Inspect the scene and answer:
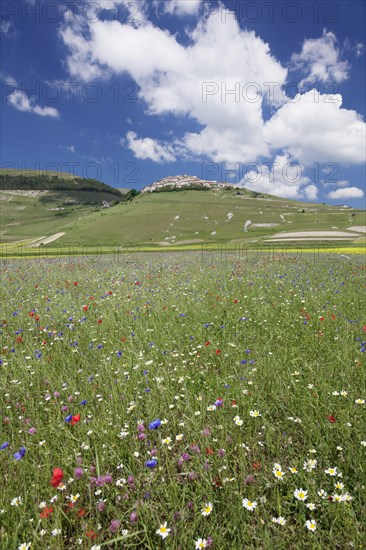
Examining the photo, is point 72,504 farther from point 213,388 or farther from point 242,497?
point 213,388

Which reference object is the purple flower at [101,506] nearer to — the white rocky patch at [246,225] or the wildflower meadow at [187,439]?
the wildflower meadow at [187,439]

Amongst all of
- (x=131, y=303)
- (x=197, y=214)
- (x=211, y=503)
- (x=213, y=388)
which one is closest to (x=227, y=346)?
(x=213, y=388)

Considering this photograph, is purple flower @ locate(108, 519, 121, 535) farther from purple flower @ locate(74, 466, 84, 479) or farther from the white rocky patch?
the white rocky patch

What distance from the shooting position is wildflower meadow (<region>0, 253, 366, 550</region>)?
7.03 ft

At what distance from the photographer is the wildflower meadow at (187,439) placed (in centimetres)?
214

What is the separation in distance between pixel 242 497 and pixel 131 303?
668cm

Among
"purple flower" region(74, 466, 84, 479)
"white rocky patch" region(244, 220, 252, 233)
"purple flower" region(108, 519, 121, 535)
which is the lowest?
"purple flower" region(108, 519, 121, 535)

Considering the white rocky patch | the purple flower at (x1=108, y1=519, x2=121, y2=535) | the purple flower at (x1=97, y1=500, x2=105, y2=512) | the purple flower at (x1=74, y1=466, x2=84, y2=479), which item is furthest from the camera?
the white rocky patch

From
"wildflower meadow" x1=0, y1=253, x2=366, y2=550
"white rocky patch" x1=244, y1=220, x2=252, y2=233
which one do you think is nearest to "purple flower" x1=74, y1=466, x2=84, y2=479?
"wildflower meadow" x1=0, y1=253, x2=366, y2=550

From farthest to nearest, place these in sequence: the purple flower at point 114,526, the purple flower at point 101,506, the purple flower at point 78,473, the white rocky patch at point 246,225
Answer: the white rocky patch at point 246,225 → the purple flower at point 78,473 → the purple flower at point 101,506 → the purple flower at point 114,526

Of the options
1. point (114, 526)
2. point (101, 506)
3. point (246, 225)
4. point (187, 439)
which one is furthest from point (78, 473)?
point (246, 225)

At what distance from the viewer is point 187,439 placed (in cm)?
300

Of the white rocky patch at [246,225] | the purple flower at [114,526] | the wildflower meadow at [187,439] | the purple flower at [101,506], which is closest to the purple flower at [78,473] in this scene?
the wildflower meadow at [187,439]

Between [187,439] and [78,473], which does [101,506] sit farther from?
[187,439]
